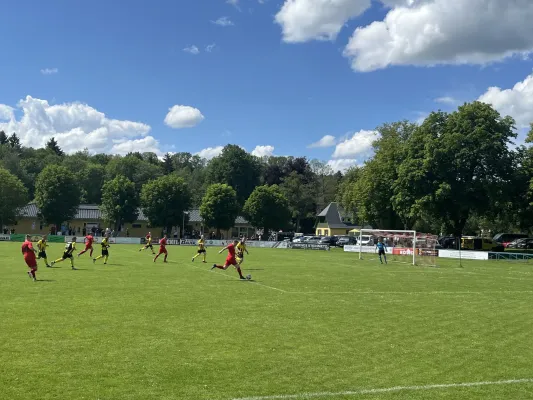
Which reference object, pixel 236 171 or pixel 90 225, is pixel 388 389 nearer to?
pixel 90 225

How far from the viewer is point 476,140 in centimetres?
5859

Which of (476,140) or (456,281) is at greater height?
(476,140)

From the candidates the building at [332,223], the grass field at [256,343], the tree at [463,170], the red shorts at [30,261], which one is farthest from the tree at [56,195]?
the grass field at [256,343]

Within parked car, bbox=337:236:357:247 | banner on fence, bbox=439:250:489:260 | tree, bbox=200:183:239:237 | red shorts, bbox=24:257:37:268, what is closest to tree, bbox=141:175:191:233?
tree, bbox=200:183:239:237

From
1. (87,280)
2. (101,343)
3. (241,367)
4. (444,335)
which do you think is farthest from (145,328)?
(87,280)

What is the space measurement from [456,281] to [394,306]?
11.8 meters

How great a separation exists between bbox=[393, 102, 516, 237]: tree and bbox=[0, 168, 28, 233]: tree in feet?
201

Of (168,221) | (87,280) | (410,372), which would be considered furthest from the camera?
(168,221)

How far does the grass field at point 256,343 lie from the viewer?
834 centimetres

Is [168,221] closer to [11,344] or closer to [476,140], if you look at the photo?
[476,140]

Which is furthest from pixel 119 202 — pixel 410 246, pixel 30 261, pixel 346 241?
pixel 30 261

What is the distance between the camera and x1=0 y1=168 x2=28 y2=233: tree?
85.1 meters

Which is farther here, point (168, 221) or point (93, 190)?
point (93, 190)

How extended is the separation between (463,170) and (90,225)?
232 ft
